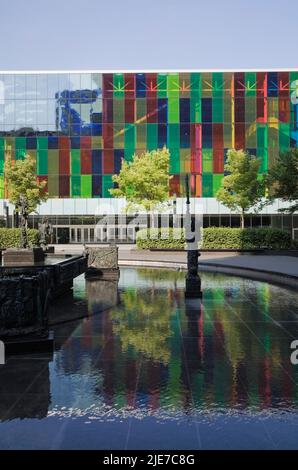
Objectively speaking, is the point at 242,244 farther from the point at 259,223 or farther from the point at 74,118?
the point at 74,118

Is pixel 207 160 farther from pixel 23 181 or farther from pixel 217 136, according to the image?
pixel 23 181

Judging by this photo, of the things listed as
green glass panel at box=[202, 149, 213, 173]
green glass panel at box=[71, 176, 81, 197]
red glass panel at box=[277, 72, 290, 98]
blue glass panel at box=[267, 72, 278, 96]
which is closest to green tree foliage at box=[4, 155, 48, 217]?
green glass panel at box=[71, 176, 81, 197]

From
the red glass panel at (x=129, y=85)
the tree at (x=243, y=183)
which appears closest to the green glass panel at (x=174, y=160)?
the red glass panel at (x=129, y=85)

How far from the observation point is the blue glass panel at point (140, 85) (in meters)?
60.0

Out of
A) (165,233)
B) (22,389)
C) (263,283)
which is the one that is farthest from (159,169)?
(22,389)

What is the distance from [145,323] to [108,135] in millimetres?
51183

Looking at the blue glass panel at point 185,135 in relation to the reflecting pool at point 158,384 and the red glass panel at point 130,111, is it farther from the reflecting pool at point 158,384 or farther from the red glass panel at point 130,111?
the reflecting pool at point 158,384

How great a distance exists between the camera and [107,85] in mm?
60344

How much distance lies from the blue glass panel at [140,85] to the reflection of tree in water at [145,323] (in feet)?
155

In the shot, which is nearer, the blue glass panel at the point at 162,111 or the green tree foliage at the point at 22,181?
the green tree foliage at the point at 22,181

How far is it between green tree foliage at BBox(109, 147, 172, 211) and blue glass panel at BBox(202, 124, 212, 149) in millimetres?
11132

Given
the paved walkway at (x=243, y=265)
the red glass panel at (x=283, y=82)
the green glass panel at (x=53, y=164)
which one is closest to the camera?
the paved walkway at (x=243, y=265)

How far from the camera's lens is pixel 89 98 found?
198ft

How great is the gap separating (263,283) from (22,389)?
15.4m
